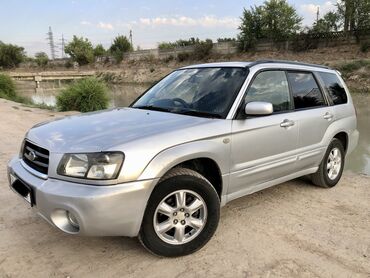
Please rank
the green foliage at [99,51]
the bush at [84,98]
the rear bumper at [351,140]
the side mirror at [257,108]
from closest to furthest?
the side mirror at [257,108]
the rear bumper at [351,140]
the bush at [84,98]
the green foliage at [99,51]

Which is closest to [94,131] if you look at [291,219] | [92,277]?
[92,277]

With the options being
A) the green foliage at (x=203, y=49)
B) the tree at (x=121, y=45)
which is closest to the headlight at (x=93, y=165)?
the green foliage at (x=203, y=49)

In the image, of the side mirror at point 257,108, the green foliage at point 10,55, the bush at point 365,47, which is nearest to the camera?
the side mirror at point 257,108

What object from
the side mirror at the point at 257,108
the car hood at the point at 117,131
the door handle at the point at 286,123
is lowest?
the door handle at the point at 286,123

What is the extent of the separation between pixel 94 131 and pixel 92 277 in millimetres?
1230

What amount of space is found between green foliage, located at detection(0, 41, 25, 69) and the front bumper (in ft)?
265

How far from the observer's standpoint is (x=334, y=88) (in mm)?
5445

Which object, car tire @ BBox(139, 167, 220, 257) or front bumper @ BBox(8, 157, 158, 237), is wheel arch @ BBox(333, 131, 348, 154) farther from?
front bumper @ BBox(8, 157, 158, 237)

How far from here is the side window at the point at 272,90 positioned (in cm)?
415

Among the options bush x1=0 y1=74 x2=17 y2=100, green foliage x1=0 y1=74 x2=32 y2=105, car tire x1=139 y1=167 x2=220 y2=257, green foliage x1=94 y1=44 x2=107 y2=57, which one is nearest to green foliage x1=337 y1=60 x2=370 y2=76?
green foliage x1=0 y1=74 x2=32 y2=105

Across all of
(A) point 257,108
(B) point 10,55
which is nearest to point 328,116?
(A) point 257,108

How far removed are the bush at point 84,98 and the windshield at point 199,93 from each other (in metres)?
10.6

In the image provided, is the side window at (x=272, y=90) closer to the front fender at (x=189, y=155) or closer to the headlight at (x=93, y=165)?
the front fender at (x=189, y=155)

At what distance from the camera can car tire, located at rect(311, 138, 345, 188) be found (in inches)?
206
